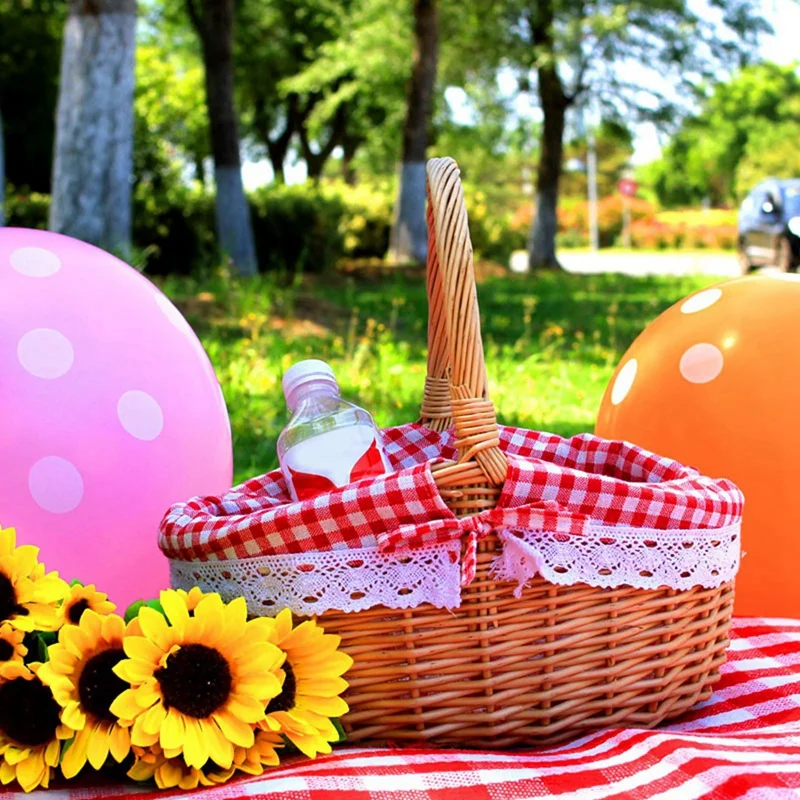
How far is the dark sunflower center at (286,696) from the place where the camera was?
1.53 m

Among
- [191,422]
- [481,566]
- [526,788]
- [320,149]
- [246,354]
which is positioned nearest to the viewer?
[526,788]

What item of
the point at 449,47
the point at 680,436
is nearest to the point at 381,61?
the point at 449,47

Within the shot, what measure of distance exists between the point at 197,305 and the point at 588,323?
349cm

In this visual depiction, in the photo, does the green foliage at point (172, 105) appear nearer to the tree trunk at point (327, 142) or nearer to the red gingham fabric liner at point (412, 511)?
the tree trunk at point (327, 142)

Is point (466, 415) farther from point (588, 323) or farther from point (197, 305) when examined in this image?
point (588, 323)

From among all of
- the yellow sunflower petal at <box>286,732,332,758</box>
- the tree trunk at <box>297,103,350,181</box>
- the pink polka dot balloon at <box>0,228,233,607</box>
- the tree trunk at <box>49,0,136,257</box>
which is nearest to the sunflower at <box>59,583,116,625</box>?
the yellow sunflower petal at <box>286,732,332,758</box>

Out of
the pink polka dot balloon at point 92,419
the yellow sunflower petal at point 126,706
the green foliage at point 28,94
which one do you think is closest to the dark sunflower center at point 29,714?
the yellow sunflower petal at point 126,706

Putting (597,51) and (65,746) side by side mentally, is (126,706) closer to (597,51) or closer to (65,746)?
(65,746)

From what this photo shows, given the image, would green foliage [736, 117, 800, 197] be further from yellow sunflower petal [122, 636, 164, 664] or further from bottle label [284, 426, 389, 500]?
yellow sunflower petal [122, 636, 164, 664]

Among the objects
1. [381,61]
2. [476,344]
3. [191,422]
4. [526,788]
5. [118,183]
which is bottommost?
[526,788]

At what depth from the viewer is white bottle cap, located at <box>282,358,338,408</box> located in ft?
6.36

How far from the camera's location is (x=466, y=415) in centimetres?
159

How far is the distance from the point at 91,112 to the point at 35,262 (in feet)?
18.4

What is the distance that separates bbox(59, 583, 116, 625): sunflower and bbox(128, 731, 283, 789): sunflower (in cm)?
22
